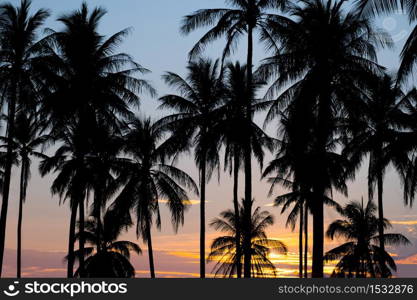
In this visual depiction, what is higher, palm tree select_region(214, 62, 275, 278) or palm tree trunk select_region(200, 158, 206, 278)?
palm tree select_region(214, 62, 275, 278)

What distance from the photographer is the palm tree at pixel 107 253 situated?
41.7m

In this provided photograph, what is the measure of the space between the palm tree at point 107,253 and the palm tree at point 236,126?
11320 millimetres

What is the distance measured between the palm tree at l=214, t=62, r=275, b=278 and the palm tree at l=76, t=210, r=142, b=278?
37.1 ft

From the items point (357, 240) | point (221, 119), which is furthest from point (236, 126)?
point (357, 240)

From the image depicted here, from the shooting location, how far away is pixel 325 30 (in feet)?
76.6

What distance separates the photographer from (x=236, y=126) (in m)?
30.1

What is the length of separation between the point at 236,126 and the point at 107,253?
1959 cm

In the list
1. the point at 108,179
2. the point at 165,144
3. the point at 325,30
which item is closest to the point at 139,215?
the point at 108,179

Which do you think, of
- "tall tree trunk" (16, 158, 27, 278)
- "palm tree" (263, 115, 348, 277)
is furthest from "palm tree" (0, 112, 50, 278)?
"palm tree" (263, 115, 348, 277)

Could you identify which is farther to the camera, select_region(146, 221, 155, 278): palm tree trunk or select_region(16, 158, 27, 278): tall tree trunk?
select_region(16, 158, 27, 278): tall tree trunk

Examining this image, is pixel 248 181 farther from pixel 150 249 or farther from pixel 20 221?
pixel 20 221

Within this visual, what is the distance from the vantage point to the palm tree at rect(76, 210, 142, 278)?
41.7 meters

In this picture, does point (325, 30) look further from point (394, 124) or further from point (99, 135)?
point (99, 135)

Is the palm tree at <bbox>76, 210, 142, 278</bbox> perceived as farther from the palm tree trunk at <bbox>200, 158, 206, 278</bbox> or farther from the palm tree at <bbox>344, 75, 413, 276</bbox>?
the palm tree at <bbox>344, 75, 413, 276</bbox>
